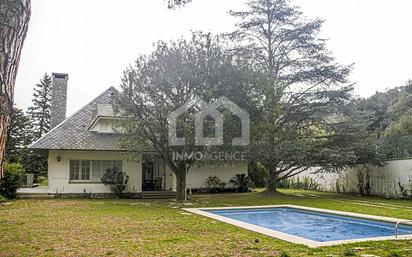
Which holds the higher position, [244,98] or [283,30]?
[283,30]

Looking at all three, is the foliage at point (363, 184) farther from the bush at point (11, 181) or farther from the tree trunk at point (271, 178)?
the bush at point (11, 181)

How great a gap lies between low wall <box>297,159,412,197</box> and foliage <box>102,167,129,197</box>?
15.6 metres

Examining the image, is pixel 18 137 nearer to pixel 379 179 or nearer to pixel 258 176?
pixel 258 176

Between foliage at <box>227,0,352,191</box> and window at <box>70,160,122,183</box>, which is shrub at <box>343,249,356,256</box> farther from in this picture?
window at <box>70,160,122,183</box>

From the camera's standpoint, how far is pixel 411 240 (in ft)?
28.6

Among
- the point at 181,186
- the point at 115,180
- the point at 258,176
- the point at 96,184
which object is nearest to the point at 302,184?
the point at 258,176

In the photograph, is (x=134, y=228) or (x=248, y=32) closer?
(x=134, y=228)

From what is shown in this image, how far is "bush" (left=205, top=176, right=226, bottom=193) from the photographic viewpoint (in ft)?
86.1

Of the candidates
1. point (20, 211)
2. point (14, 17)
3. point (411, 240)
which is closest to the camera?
point (14, 17)

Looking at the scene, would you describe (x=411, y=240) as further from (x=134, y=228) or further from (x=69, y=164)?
(x=69, y=164)

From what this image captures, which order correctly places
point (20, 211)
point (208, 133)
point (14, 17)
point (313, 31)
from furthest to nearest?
point (313, 31), point (208, 133), point (20, 211), point (14, 17)

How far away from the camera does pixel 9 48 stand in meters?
2.84

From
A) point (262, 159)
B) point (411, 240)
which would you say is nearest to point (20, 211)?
point (411, 240)

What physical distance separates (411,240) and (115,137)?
1787 centimetres
